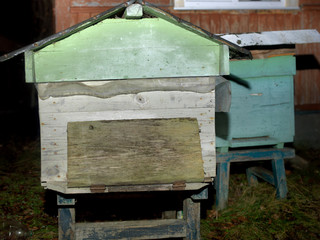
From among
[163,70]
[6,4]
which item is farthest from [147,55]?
[6,4]

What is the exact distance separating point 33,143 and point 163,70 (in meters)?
6.75

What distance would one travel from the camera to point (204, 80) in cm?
301

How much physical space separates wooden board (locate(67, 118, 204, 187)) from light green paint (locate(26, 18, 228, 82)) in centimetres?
43

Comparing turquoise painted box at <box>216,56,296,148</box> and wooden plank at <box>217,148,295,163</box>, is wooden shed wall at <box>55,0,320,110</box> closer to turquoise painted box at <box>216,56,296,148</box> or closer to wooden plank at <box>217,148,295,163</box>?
turquoise painted box at <box>216,56,296,148</box>

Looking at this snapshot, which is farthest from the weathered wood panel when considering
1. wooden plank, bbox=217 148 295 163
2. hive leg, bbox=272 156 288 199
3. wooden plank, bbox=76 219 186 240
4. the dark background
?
the dark background

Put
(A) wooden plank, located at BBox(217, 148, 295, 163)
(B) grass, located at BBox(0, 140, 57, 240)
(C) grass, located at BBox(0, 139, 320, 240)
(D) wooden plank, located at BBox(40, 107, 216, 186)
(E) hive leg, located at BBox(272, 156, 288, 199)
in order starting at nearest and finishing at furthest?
(D) wooden plank, located at BBox(40, 107, 216, 186) → (C) grass, located at BBox(0, 139, 320, 240) → (B) grass, located at BBox(0, 140, 57, 240) → (A) wooden plank, located at BBox(217, 148, 295, 163) → (E) hive leg, located at BBox(272, 156, 288, 199)

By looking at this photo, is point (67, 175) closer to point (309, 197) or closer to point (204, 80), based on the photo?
point (204, 80)

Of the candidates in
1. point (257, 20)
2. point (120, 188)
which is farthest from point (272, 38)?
point (120, 188)

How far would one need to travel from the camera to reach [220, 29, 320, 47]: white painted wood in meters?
4.33

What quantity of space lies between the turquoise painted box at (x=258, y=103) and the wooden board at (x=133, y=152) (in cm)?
174

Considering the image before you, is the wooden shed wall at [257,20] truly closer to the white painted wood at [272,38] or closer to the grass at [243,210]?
the grass at [243,210]

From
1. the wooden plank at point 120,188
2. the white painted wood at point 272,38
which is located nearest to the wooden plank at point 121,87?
the wooden plank at point 120,188

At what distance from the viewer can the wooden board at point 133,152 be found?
275 centimetres

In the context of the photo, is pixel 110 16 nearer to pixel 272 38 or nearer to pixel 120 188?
pixel 120 188
